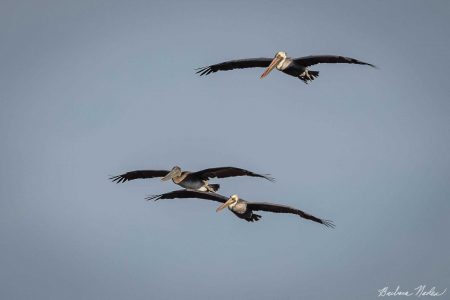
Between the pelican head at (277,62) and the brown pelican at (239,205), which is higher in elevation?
the pelican head at (277,62)

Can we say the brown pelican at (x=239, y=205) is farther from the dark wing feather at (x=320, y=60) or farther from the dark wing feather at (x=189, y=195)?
the dark wing feather at (x=320, y=60)

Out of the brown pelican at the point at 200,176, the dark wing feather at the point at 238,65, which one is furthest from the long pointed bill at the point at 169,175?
the dark wing feather at the point at 238,65

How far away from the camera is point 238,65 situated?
3484cm

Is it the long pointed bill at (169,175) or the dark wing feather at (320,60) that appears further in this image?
the long pointed bill at (169,175)

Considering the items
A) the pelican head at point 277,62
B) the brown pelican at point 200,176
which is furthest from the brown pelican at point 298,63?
the brown pelican at point 200,176

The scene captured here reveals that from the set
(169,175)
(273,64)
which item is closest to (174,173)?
(169,175)

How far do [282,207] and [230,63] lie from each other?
14.8 ft

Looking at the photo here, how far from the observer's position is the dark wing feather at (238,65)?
1357 inches

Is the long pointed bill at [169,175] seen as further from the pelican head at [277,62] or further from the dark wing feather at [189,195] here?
the pelican head at [277,62]

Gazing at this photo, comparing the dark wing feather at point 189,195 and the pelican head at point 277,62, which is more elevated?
the pelican head at point 277,62

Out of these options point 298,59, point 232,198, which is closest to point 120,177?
point 232,198

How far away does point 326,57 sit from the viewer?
33.0 metres

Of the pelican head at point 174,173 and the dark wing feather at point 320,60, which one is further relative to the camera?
the pelican head at point 174,173

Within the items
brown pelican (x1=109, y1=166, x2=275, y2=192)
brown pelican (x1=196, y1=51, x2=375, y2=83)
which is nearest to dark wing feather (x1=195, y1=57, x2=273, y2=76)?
brown pelican (x1=196, y1=51, x2=375, y2=83)
